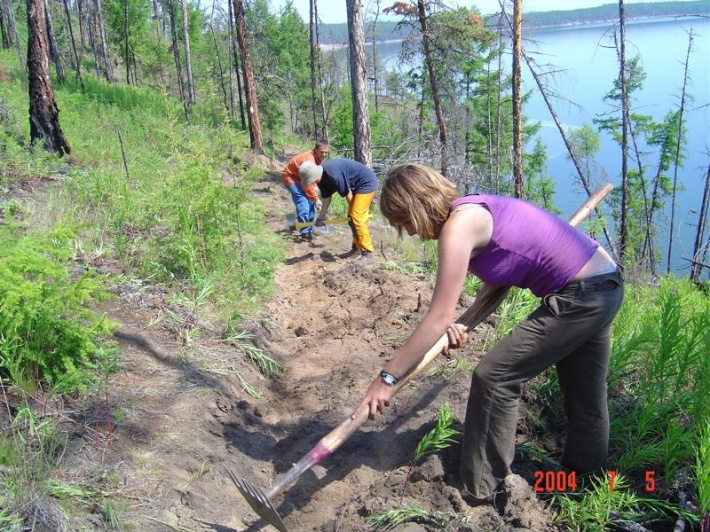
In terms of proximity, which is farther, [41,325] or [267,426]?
[267,426]

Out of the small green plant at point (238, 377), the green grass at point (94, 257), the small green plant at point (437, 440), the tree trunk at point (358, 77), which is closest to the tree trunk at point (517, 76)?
the tree trunk at point (358, 77)

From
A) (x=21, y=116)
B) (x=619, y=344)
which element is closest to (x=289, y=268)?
(x=619, y=344)

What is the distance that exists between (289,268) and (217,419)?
389 cm

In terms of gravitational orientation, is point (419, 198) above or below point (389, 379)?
above

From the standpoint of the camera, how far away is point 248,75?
17.3m

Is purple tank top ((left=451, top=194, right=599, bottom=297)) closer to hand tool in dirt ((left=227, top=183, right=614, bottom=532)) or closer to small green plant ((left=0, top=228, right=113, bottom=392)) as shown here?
hand tool in dirt ((left=227, top=183, right=614, bottom=532))

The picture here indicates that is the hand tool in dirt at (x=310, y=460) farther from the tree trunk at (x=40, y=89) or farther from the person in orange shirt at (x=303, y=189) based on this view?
→ the tree trunk at (x=40, y=89)

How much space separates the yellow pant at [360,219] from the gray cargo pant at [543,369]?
16.2 ft

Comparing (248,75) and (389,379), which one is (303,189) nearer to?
(389,379)

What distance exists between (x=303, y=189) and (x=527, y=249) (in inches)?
231

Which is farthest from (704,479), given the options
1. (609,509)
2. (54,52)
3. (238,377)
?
(54,52)

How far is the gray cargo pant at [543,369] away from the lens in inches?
105

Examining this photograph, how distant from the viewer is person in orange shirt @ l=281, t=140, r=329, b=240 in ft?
27.2

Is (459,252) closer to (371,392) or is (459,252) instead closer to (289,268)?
(371,392)
